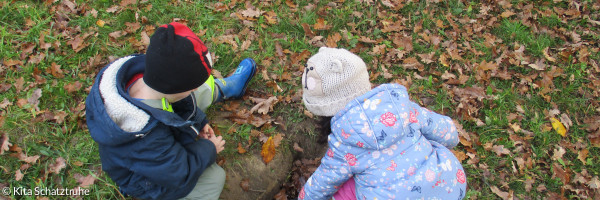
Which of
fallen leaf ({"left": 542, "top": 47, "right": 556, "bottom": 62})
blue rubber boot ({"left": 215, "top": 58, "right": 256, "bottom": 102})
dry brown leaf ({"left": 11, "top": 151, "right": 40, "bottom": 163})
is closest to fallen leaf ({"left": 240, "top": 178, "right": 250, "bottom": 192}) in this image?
blue rubber boot ({"left": 215, "top": 58, "right": 256, "bottom": 102})

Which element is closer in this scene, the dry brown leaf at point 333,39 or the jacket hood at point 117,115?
the jacket hood at point 117,115

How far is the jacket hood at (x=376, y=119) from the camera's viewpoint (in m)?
2.00

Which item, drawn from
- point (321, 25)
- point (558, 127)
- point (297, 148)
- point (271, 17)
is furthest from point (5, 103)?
point (558, 127)

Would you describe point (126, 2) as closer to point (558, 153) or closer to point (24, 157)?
point (24, 157)

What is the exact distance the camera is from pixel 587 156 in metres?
3.87

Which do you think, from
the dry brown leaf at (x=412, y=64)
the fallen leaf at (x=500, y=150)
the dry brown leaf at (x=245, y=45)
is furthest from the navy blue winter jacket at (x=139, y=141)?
the fallen leaf at (x=500, y=150)

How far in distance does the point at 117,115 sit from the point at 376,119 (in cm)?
155

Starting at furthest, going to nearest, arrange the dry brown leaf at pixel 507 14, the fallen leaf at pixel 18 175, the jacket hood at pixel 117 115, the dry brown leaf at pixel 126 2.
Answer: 1. the dry brown leaf at pixel 507 14
2. the dry brown leaf at pixel 126 2
3. the fallen leaf at pixel 18 175
4. the jacket hood at pixel 117 115

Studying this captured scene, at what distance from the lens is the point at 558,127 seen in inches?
157

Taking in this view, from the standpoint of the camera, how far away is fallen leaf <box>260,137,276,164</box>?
3309mm

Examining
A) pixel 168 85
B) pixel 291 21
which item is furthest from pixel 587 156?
pixel 168 85

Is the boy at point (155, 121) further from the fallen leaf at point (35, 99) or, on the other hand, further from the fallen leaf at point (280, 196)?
the fallen leaf at point (35, 99)

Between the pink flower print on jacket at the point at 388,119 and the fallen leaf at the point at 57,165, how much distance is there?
276 cm

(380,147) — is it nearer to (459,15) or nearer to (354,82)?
(354,82)
